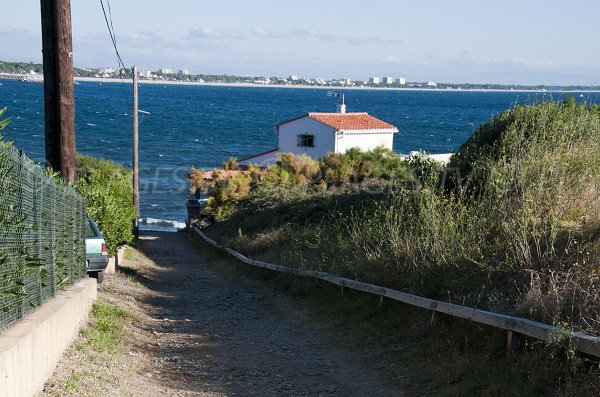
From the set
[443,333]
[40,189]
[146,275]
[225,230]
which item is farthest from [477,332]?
[225,230]

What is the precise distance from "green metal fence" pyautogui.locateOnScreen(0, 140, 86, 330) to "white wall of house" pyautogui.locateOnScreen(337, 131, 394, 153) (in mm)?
48505

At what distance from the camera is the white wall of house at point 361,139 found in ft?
194

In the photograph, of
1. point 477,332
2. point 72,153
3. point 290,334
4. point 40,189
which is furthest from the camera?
point 72,153

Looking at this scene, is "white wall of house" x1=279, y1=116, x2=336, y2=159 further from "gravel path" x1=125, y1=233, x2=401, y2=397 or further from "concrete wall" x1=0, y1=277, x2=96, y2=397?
"concrete wall" x1=0, y1=277, x2=96, y2=397

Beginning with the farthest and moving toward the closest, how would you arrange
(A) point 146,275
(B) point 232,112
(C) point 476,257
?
(B) point 232,112
(A) point 146,275
(C) point 476,257

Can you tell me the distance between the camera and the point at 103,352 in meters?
9.40

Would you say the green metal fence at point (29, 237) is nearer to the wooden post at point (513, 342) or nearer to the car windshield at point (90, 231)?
the wooden post at point (513, 342)

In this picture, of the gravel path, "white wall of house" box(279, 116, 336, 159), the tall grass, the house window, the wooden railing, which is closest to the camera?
the wooden railing

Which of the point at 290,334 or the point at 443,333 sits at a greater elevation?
the point at 443,333

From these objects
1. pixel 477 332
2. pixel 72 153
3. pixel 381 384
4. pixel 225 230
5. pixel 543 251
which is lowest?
pixel 225 230

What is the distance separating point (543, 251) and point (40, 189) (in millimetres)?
5981

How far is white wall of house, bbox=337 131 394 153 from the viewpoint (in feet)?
194

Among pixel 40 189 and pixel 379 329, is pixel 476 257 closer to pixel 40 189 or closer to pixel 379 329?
pixel 379 329

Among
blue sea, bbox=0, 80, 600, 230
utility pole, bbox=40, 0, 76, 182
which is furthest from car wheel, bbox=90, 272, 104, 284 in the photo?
blue sea, bbox=0, 80, 600, 230
